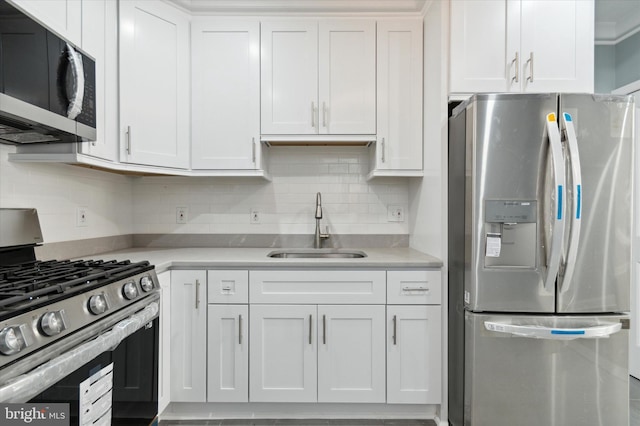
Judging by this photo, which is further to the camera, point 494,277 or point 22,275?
point 494,277

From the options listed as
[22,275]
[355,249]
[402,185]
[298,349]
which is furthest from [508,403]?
[22,275]

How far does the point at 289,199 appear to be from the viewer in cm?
265

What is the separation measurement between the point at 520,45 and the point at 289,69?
1.34 m

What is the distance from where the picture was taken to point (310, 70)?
2268 millimetres

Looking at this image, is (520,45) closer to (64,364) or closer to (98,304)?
(98,304)

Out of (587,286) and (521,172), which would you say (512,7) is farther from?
(587,286)

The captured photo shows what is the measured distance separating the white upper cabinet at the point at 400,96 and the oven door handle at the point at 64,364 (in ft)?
5.46

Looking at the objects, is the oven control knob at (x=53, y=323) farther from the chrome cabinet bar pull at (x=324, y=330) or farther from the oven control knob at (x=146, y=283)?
the chrome cabinet bar pull at (x=324, y=330)

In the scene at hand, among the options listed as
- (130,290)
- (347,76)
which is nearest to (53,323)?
(130,290)

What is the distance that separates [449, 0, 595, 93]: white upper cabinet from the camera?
189 centimetres

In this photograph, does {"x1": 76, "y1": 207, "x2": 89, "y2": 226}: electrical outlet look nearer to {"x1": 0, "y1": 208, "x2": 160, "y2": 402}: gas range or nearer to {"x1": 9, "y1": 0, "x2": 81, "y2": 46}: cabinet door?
{"x1": 0, "y1": 208, "x2": 160, "y2": 402}: gas range

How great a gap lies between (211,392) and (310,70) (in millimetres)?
2042

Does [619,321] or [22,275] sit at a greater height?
[22,275]

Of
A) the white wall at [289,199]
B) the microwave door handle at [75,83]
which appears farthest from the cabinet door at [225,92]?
the microwave door handle at [75,83]
